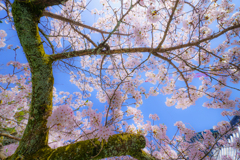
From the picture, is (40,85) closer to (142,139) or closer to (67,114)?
(67,114)

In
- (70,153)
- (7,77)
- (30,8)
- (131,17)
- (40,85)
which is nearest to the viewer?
(70,153)

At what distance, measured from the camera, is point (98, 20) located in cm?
418

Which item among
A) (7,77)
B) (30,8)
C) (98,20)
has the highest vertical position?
(98,20)

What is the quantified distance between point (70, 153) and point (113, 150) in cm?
58

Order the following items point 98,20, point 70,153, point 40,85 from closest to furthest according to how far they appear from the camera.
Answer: point 70,153, point 40,85, point 98,20

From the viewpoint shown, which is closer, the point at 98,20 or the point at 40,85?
the point at 40,85

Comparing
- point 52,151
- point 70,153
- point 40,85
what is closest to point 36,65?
point 40,85

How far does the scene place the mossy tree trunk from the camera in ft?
4.83

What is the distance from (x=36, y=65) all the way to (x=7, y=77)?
1.83m

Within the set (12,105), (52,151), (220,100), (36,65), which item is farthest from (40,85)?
(220,100)

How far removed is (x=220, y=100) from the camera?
2934 millimetres

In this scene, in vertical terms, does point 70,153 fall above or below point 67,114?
below

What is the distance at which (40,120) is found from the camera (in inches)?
64.2

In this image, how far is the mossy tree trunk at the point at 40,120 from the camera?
1.47 m
